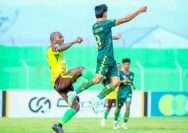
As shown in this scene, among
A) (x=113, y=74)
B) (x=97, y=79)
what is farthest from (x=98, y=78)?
(x=113, y=74)

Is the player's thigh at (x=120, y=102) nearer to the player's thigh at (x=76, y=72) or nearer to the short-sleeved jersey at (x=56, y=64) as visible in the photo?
the short-sleeved jersey at (x=56, y=64)

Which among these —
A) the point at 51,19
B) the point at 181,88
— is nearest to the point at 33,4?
the point at 51,19

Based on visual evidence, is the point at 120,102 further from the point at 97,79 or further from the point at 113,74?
the point at 97,79

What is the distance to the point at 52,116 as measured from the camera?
1004 inches

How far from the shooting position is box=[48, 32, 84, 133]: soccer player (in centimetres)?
1345

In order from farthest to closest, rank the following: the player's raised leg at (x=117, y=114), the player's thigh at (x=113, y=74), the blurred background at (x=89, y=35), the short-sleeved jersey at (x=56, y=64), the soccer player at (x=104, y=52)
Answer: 1. the blurred background at (x=89, y=35)
2. the player's raised leg at (x=117, y=114)
3. the short-sleeved jersey at (x=56, y=64)
4. the player's thigh at (x=113, y=74)
5. the soccer player at (x=104, y=52)

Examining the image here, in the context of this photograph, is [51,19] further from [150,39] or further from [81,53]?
[150,39]

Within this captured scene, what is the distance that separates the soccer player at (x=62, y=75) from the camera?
44.1 feet

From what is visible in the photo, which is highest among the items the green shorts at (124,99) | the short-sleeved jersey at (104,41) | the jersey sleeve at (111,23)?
the jersey sleeve at (111,23)

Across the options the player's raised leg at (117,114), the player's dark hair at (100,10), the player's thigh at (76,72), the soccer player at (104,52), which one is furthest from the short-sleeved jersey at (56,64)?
the player's raised leg at (117,114)

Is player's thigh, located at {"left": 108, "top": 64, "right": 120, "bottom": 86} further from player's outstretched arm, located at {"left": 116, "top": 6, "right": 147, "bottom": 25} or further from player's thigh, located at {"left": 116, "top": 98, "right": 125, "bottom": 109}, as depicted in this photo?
player's thigh, located at {"left": 116, "top": 98, "right": 125, "bottom": 109}

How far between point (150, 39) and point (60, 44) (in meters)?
23.8

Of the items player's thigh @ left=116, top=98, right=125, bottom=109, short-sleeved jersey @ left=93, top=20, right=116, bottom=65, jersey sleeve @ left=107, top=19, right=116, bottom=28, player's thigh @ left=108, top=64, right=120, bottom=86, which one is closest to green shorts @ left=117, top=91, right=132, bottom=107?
player's thigh @ left=116, top=98, right=125, bottom=109

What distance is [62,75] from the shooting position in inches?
546
